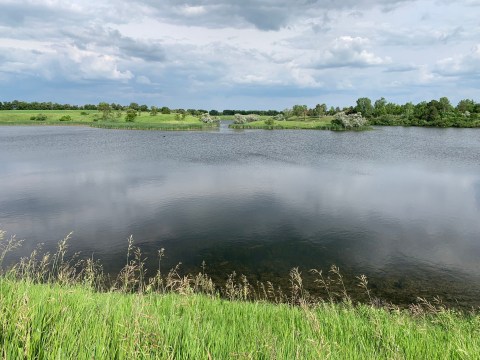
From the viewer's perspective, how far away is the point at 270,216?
24188 millimetres

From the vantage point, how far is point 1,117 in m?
143

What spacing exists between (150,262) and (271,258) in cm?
662

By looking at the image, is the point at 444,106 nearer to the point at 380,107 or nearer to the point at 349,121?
the point at 380,107

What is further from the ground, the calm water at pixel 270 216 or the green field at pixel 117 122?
the green field at pixel 117 122

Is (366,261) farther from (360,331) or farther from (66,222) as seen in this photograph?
→ (66,222)

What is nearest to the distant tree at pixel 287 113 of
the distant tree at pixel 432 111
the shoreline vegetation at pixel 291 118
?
the shoreline vegetation at pixel 291 118

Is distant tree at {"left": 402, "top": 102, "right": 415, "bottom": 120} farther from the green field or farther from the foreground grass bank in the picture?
the foreground grass bank

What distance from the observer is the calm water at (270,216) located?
16969 millimetres

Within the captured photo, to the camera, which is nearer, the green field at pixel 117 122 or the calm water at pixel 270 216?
the calm water at pixel 270 216

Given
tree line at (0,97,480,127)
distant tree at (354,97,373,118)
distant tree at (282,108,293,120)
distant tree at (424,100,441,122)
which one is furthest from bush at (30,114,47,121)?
distant tree at (424,100,441,122)

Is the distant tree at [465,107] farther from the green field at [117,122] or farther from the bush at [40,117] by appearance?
the bush at [40,117]

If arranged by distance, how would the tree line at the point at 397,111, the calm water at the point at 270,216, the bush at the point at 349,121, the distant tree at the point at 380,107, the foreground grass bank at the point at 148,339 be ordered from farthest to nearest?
the distant tree at the point at 380,107, the tree line at the point at 397,111, the bush at the point at 349,121, the calm water at the point at 270,216, the foreground grass bank at the point at 148,339

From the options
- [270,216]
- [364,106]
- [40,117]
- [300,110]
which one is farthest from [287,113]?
[270,216]

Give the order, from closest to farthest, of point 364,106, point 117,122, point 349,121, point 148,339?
point 148,339 < point 349,121 < point 117,122 < point 364,106
